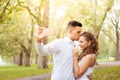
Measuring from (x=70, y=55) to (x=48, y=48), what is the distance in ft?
1.37

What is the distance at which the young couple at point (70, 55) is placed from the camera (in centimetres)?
520

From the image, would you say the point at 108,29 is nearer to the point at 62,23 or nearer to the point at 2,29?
the point at 62,23

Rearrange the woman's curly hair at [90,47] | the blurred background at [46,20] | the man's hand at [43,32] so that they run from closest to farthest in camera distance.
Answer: the man's hand at [43,32], the woman's curly hair at [90,47], the blurred background at [46,20]

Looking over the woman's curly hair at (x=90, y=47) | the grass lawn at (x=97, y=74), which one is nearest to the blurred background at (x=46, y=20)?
the grass lawn at (x=97, y=74)

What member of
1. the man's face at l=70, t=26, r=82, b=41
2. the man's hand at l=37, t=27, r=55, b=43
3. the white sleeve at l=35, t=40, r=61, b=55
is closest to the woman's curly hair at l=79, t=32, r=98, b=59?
the man's face at l=70, t=26, r=82, b=41

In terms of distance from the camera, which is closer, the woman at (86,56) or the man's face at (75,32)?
the man's face at (75,32)

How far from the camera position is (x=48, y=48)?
5.14 meters

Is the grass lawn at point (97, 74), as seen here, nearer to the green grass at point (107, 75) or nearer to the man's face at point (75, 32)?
the green grass at point (107, 75)

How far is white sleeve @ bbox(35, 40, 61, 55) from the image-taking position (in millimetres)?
5086

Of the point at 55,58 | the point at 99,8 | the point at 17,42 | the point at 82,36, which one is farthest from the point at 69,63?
the point at 17,42

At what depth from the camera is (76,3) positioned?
47.6m

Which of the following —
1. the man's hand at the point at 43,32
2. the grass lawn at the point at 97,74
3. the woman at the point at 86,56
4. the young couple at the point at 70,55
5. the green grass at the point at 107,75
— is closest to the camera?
the man's hand at the point at 43,32

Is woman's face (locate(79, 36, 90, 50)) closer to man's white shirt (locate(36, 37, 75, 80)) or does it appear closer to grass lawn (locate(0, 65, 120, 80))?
man's white shirt (locate(36, 37, 75, 80))

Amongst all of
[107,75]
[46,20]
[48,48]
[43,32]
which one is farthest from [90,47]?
[46,20]
